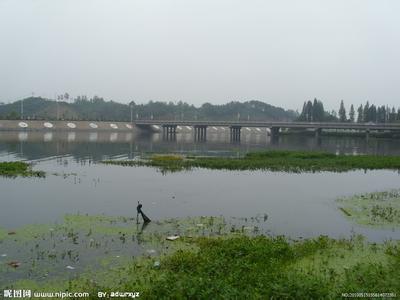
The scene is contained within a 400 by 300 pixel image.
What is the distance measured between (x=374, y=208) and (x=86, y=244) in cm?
1518

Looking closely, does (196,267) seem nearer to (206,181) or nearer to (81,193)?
(81,193)

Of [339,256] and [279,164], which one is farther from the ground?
[279,164]

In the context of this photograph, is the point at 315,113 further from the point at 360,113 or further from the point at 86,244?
the point at 86,244

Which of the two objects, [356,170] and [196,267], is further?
[356,170]

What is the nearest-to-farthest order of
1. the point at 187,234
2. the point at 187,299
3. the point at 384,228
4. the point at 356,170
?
the point at 187,299
the point at 187,234
the point at 384,228
the point at 356,170

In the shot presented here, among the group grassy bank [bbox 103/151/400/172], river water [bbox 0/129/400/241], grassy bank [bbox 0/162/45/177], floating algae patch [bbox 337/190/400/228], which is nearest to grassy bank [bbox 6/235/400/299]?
river water [bbox 0/129/400/241]

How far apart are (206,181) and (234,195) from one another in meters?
6.01

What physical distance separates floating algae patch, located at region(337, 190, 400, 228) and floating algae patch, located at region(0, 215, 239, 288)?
6.86 m

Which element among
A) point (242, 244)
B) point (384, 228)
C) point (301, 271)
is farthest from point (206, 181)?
point (301, 271)

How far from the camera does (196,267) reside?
11406 mm

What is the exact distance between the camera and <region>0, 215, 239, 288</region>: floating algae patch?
1164 cm

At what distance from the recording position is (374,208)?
21969mm

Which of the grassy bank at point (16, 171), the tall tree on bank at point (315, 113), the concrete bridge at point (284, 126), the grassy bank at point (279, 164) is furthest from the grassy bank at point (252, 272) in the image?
the tall tree on bank at point (315, 113)

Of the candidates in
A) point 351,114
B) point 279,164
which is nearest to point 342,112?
point 351,114
